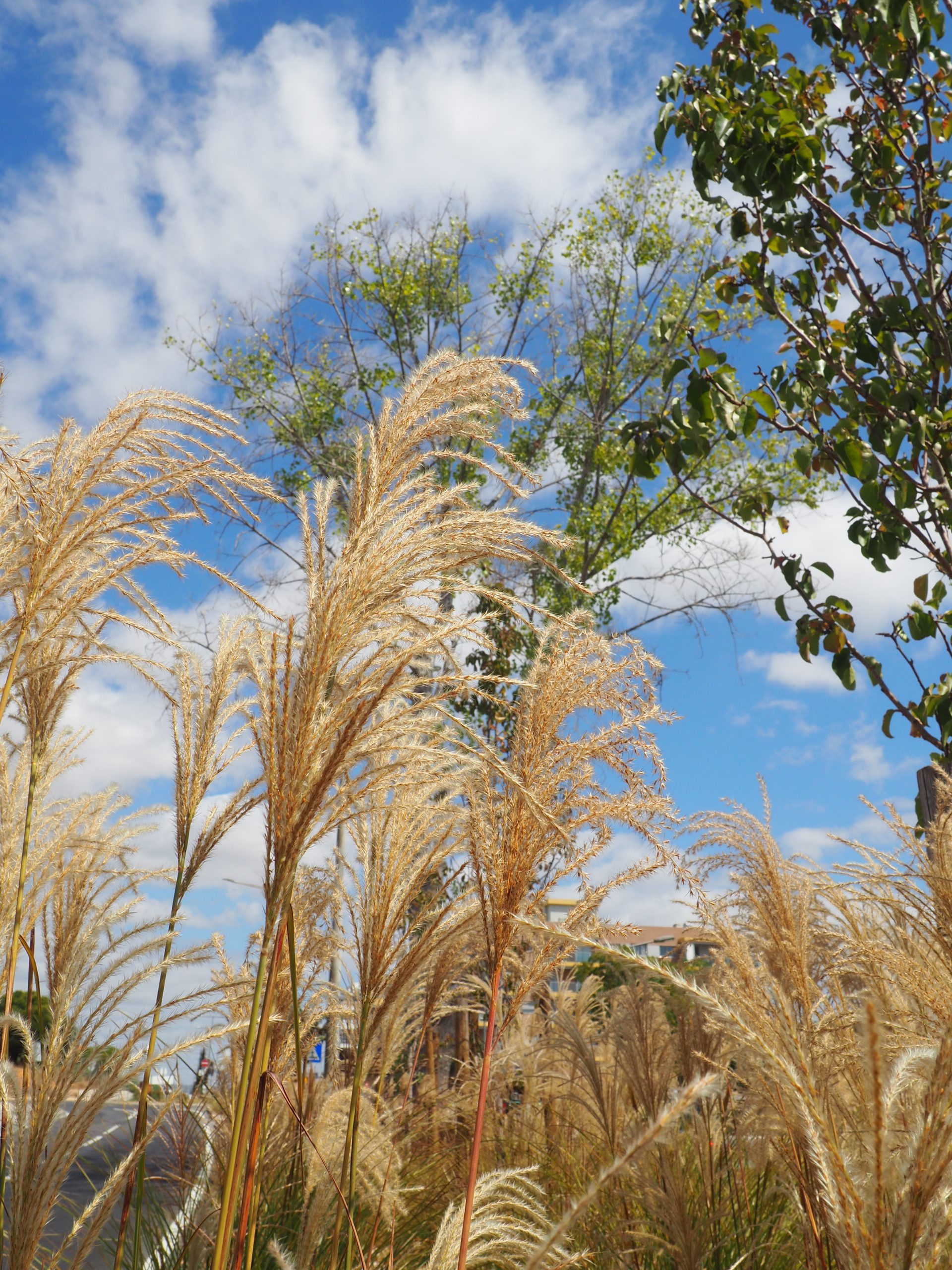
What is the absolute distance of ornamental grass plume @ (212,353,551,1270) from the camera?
5.55 feet

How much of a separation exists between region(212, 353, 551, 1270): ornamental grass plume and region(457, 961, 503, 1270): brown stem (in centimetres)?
47

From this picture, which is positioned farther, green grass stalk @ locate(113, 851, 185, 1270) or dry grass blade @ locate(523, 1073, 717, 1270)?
green grass stalk @ locate(113, 851, 185, 1270)

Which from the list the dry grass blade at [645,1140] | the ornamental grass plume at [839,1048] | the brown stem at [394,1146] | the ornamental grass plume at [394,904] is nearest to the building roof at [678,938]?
the ornamental grass plume at [839,1048]

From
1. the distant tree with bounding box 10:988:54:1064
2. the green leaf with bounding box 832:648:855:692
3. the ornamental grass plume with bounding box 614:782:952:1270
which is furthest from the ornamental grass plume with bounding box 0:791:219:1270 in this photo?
the green leaf with bounding box 832:648:855:692

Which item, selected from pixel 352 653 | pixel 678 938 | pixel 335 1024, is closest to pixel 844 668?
pixel 678 938

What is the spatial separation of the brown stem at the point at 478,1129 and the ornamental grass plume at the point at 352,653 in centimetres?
47

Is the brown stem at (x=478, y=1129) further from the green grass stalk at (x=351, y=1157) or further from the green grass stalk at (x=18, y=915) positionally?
the green grass stalk at (x=18, y=915)

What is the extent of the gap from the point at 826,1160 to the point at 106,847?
2.32 metres

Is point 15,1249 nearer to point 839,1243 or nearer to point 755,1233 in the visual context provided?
point 839,1243

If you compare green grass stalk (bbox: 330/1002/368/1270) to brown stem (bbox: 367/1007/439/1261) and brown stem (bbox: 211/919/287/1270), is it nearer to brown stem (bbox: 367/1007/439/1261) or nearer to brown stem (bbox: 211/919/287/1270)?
brown stem (bbox: 367/1007/439/1261)

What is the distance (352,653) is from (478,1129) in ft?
3.80

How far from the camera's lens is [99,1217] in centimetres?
186

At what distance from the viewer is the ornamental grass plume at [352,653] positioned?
169 cm

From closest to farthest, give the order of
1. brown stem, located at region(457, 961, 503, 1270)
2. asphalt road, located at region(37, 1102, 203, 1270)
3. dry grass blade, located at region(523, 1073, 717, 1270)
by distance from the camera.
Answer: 1. dry grass blade, located at region(523, 1073, 717, 1270)
2. brown stem, located at region(457, 961, 503, 1270)
3. asphalt road, located at region(37, 1102, 203, 1270)
